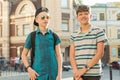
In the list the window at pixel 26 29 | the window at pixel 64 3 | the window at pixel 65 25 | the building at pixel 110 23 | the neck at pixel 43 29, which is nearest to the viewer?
the neck at pixel 43 29

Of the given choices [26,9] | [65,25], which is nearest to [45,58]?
[65,25]

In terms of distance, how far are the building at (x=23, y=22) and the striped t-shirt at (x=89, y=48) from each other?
35997 millimetres

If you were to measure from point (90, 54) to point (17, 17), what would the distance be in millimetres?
41045

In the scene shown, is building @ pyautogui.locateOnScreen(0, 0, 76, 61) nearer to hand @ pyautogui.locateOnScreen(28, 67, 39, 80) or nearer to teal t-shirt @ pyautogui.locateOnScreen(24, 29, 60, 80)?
teal t-shirt @ pyautogui.locateOnScreen(24, 29, 60, 80)

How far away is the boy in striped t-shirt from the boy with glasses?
0.25 m

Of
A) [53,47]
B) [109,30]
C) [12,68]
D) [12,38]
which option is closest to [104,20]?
[109,30]

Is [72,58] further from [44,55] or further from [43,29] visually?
[43,29]

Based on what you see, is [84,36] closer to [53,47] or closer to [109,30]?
[53,47]

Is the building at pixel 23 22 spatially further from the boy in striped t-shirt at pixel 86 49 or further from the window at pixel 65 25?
the boy in striped t-shirt at pixel 86 49

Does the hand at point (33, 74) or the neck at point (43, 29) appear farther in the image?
the neck at point (43, 29)

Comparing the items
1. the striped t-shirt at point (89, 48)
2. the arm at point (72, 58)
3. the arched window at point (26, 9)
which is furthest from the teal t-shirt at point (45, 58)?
the arched window at point (26, 9)

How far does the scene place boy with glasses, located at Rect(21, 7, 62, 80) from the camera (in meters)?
5.14

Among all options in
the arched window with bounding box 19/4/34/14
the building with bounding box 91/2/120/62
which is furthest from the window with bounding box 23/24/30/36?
the building with bounding box 91/2/120/62

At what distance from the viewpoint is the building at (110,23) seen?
5484cm
